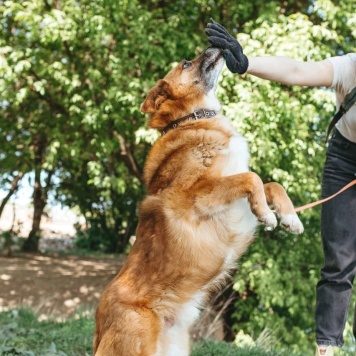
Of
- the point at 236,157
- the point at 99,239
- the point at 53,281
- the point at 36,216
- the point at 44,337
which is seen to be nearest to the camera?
the point at 236,157

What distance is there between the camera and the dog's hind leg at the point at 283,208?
352 centimetres

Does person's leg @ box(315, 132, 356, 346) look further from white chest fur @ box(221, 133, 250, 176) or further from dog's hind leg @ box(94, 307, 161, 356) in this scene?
dog's hind leg @ box(94, 307, 161, 356)

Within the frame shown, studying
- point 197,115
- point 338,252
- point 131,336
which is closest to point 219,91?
point 197,115

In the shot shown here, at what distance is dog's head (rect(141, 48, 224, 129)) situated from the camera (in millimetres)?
3932

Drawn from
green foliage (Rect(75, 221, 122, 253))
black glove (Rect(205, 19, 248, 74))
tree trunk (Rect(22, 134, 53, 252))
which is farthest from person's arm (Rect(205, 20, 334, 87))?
green foliage (Rect(75, 221, 122, 253))

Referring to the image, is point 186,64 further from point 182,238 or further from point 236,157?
point 182,238

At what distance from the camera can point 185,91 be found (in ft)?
13.1

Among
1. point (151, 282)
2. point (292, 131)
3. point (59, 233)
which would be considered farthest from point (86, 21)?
point (59, 233)

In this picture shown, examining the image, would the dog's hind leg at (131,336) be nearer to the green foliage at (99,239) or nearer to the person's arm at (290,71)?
the person's arm at (290,71)

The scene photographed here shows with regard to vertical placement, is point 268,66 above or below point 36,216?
above

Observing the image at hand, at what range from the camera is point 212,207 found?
3.40 meters

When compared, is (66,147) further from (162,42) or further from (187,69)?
(187,69)

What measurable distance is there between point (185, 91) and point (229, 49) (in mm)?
529

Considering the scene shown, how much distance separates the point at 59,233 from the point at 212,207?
18.7 meters
